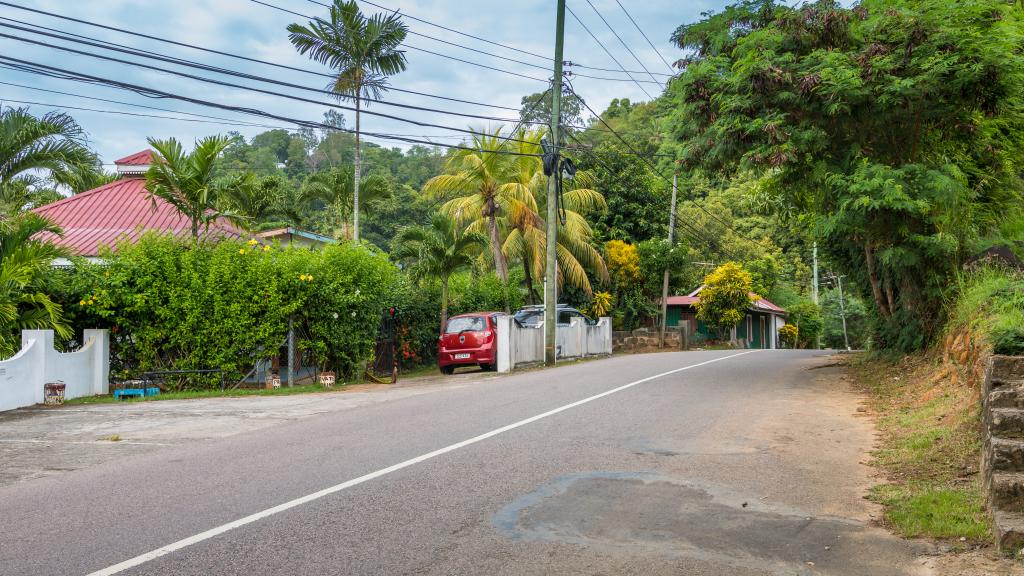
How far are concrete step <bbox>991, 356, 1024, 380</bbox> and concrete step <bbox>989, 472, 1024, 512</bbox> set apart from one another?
83.2 inches

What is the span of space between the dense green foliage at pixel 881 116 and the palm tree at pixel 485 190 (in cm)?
1608

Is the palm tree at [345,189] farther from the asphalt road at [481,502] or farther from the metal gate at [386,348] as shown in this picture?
the asphalt road at [481,502]

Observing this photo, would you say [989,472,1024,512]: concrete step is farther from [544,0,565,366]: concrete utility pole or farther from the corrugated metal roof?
the corrugated metal roof

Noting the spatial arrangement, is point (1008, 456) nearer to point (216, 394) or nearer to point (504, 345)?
point (216, 394)

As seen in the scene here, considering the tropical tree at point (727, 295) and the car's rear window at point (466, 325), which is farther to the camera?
the tropical tree at point (727, 295)

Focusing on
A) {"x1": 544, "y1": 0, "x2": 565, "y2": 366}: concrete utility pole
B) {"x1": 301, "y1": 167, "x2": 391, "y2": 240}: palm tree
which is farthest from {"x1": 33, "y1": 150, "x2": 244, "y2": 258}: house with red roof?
{"x1": 544, "y1": 0, "x2": 565, "y2": 366}: concrete utility pole

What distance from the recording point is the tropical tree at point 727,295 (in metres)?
40.5

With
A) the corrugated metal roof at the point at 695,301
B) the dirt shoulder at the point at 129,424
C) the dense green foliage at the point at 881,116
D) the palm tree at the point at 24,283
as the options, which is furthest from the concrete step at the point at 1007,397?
the corrugated metal roof at the point at 695,301

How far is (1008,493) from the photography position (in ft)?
18.0

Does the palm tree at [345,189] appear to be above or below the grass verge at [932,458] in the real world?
above

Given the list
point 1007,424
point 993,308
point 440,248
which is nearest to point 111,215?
point 440,248

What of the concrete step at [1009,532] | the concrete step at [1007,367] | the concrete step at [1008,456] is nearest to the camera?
the concrete step at [1009,532]

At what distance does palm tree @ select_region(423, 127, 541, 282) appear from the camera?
31.4 meters

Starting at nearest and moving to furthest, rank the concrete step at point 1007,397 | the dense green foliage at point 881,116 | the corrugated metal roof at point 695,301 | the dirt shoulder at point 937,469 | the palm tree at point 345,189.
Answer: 1. the dirt shoulder at point 937,469
2. the concrete step at point 1007,397
3. the dense green foliage at point 881,116
4. the palm tree at point 345,189
5. the corrugated metal roof at point 695,301
